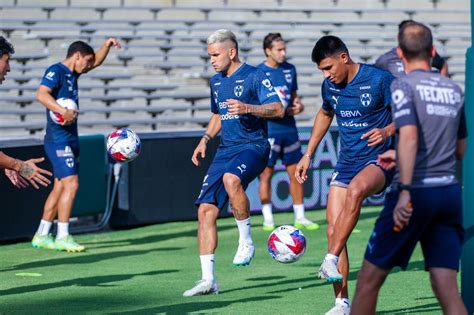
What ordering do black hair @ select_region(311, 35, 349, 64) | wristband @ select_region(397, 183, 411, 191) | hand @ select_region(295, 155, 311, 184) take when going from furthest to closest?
hand @ select_region(295, 155, 311, 184) → black hair @ select_region(311, 35, 349, 64) → wristband @ select_region(397, 183, 411, 191)

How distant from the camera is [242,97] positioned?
401 inches

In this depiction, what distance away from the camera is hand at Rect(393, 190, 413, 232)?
6.18m

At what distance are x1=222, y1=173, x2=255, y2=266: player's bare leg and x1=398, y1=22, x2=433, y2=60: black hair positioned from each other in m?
3.75

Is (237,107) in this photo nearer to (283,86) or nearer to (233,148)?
(233,148)

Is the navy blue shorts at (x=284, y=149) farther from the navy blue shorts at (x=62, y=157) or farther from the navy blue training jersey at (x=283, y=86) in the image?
the navy blue shorts at (x=62, y=157)

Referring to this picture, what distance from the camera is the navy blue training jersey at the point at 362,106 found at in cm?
867

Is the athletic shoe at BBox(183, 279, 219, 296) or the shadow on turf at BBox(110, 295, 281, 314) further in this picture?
the athletic shoe at BBox(183, 279, 219, 296)

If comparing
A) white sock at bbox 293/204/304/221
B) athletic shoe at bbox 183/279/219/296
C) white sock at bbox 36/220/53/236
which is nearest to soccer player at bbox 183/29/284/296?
athletic shoe at bbox 183/279/219/296

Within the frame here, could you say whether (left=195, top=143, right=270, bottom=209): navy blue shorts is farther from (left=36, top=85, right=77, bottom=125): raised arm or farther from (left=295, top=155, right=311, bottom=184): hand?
(left=36, top=85, right=77, bottom=125): raised arm

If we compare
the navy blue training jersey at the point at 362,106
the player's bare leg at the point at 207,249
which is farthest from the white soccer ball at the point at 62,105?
the navy blue training jersey at the point at 362,106

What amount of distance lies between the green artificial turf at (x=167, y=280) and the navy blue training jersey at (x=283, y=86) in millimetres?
1501

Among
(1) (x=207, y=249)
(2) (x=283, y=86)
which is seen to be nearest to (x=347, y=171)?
(1) (x=207, y=249)

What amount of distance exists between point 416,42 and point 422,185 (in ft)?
2.71

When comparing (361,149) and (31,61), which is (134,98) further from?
(361,149)
